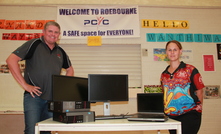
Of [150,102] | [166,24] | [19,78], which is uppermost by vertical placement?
[166,24]

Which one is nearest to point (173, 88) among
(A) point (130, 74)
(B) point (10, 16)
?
(A) point (130, 74)

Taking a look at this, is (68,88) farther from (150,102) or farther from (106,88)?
(150,102)

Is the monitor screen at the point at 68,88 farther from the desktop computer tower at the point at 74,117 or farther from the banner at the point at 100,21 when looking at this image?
the banner at the point at 100,21

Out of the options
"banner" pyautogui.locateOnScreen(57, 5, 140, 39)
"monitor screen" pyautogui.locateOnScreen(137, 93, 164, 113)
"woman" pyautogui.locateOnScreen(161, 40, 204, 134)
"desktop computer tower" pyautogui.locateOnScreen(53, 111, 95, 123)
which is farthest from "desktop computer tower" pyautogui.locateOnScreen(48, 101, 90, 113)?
"banner" pyautogui.locateOnScreen(57, 5, 140, 39)

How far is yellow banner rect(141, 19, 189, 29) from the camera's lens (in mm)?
3837

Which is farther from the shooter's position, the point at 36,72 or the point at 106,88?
the point at 106,88

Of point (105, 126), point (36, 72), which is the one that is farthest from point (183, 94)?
point (36, 72)

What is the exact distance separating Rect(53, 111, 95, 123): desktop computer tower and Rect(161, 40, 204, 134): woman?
2.59 feet

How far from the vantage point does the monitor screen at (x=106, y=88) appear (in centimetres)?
221

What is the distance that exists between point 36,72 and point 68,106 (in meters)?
0.62

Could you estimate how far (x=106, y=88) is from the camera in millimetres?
2246

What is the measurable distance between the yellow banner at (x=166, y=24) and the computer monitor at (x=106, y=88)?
6.18 feet

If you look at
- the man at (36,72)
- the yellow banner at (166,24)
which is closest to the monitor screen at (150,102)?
the man at (36,72)

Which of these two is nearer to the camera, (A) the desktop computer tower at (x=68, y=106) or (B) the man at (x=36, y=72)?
(A) the desktop computer tower at (x=68, y=106)
